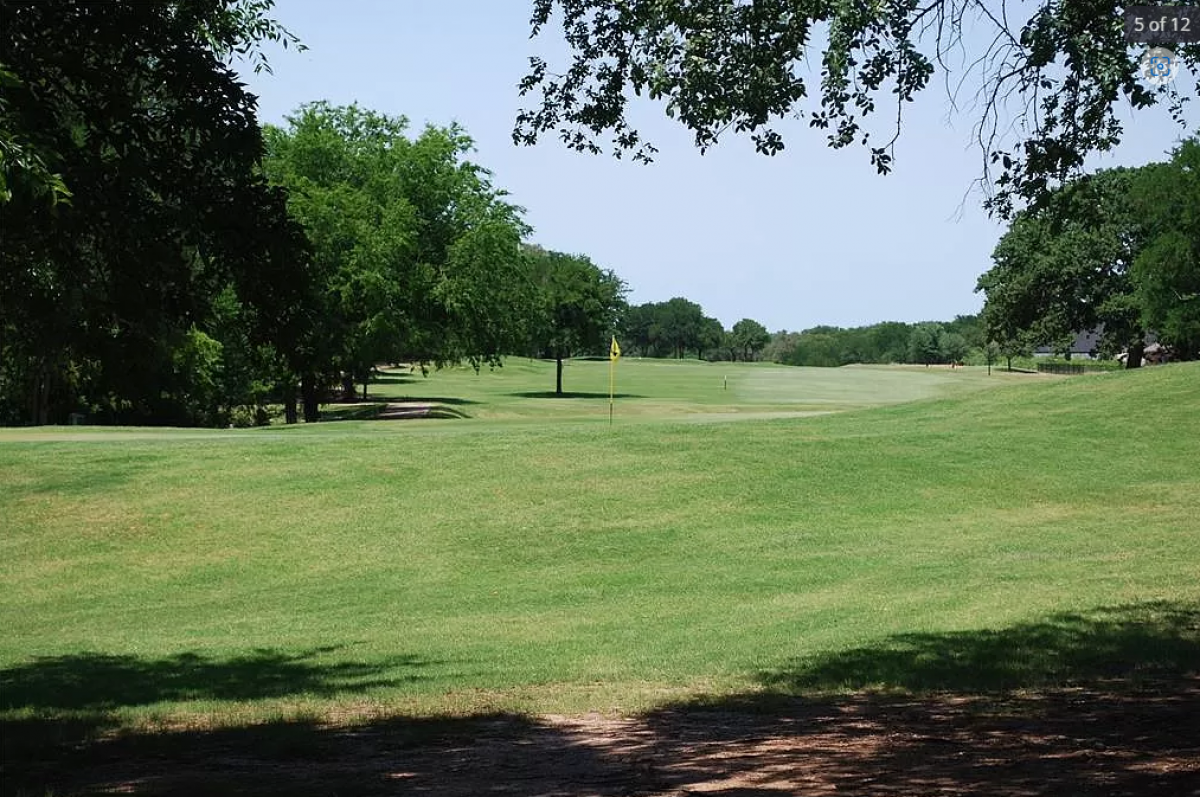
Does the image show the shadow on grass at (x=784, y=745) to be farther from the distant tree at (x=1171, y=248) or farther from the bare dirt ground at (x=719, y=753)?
the distant tree at (x=1171, y=248)

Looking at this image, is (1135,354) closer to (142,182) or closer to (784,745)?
(784,745)

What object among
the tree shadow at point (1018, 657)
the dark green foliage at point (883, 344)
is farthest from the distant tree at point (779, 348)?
the tree shadow at point (1018, 657)

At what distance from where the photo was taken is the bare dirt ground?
22.1 feet

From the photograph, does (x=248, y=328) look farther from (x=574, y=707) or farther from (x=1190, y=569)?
(x=1190, y=569)

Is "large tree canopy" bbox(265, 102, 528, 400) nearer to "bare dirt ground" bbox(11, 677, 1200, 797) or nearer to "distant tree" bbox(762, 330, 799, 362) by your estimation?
"bare dirt ground" bbox(11, 677, 1200, 797)

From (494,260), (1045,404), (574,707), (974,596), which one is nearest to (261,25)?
(574,707)

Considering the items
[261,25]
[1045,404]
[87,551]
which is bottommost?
[87,551]

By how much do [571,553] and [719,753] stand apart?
11.2 m

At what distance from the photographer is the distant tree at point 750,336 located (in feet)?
623

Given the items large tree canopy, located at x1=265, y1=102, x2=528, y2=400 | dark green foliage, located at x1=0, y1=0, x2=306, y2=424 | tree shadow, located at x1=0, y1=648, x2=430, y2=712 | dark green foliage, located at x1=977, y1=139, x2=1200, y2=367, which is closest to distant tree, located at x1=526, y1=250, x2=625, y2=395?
large tree canopy, located at x1=265, y1=102, x2=528, y2=400

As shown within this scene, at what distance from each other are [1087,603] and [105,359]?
33.3ft

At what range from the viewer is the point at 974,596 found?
1438cm

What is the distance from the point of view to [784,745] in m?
7.91

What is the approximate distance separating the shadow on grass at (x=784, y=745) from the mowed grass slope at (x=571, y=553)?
330 mm
